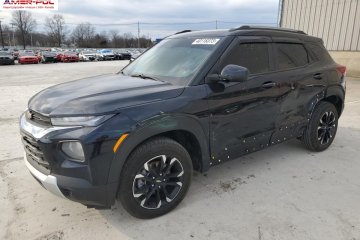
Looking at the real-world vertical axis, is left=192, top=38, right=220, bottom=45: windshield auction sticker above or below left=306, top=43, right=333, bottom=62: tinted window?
above

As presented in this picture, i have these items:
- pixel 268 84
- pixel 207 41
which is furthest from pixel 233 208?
pixel 207 41

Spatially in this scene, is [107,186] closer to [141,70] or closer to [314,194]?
[141,70]

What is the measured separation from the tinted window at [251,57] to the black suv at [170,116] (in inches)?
0.5

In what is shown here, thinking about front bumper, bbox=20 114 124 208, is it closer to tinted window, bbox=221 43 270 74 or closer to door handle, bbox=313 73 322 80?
tinted window, bbox=221 43 270 74

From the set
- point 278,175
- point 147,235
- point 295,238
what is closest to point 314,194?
point 278,175

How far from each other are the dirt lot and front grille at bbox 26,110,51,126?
974mm

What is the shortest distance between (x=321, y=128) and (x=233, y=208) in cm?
233

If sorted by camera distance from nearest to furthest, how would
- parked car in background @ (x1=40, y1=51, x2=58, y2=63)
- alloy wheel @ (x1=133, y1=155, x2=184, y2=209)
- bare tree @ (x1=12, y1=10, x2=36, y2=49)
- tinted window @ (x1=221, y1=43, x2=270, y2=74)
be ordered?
alloy wheel @ (x1=133, y1=155, x2=184, y2=209), tinted window @ (x1=221, y1=43, x2=270, y2=74), parked car in background @ (x1=40, y1=51, x2=58, y2=63), bare tree @ (x1=12, y1=10, x2=36, y2=49)

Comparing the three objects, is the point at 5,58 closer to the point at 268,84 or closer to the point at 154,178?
the point at 268,84

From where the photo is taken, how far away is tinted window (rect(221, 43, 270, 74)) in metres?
3.39

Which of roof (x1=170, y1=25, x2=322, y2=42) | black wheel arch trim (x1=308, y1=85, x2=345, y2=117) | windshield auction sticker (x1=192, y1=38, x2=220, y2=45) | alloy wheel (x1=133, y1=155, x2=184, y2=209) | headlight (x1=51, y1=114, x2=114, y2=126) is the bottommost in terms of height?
alloy wheel (x1=133, y1=155, x2=184, y2=209)

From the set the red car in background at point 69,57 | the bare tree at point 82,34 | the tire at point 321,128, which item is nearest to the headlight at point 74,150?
the tire at point 321,128

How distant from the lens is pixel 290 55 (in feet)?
13.4

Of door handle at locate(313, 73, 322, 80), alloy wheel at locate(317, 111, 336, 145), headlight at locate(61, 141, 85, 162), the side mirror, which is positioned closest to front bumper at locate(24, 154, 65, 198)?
headlight at locate(61, 141, 85, 162)
